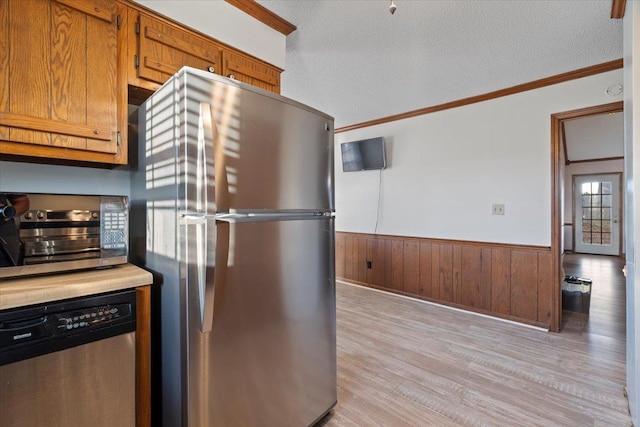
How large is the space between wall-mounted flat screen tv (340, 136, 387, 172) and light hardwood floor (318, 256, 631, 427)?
80.1 inches

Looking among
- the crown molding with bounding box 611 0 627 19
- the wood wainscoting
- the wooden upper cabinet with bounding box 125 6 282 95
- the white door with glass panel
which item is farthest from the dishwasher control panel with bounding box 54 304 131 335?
the white door with glass panel

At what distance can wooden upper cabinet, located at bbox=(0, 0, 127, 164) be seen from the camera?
1.18 metres

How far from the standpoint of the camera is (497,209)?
3314 millimetres

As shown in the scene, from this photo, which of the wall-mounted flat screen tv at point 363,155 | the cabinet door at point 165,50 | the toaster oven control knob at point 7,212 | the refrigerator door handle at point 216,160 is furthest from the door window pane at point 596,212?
the toaster oven control knob at point 7,212

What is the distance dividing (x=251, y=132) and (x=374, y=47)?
64.1 inches

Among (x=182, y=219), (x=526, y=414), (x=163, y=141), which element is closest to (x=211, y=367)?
(x=182, y=219)

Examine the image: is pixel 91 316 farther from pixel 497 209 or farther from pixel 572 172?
pixel 572 172

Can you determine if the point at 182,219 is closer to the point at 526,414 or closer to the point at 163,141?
the point at 163,141

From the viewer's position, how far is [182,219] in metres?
1.12

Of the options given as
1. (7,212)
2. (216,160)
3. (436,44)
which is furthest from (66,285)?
(436,44)

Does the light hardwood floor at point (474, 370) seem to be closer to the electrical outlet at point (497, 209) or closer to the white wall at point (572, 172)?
the electrical outlet at point (497, 209)

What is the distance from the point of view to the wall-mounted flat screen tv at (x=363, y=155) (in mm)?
4215

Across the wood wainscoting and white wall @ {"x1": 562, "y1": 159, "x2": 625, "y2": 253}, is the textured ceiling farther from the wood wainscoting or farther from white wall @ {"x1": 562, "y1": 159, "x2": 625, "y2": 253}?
white wall @ {"x1": 562, "y1": 159, "x2": 625, "y2": 253}

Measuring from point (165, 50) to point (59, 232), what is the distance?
3.47 ft
